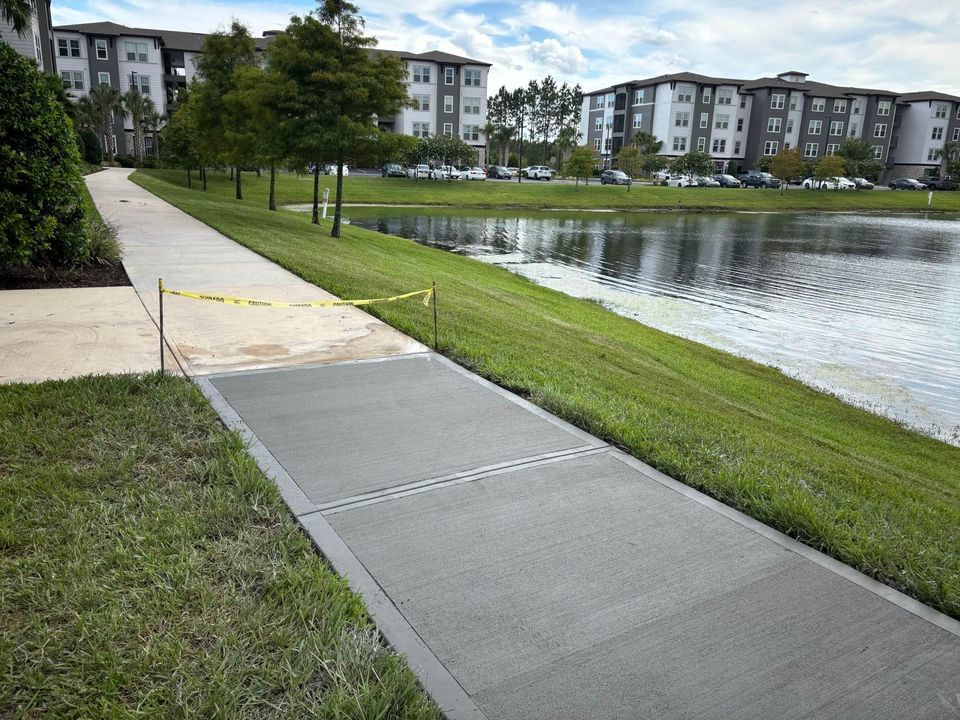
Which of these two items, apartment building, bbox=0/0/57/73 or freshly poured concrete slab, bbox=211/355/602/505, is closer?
freshly poured concrete slab, bbox=211/355/602/505

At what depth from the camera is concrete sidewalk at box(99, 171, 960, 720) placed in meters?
3.01

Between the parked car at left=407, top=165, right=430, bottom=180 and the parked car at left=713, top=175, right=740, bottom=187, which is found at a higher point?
the parked car at left=713, top=175, right=740, bottom=187

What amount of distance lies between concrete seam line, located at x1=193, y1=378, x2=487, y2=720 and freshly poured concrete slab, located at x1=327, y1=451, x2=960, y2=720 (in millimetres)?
56

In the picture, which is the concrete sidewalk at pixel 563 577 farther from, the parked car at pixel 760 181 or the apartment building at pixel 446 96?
the parked car at pixel 760 181

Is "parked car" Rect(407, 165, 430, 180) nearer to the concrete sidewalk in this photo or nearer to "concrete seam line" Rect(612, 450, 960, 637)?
the concrete sidewalk

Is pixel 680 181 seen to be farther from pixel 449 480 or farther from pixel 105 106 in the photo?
pixel 449 480

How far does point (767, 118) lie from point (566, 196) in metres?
46.2

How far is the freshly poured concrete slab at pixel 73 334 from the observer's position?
6.85 m

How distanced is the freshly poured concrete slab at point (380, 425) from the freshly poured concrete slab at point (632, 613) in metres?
0.47

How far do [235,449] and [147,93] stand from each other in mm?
82448

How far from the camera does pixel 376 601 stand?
3.53m

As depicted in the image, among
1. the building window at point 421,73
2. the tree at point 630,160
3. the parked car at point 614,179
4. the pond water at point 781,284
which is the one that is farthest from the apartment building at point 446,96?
the pond water at point 781,284

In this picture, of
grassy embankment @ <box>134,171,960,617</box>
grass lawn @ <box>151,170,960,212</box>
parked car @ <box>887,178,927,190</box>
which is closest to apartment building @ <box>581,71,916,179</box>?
parked car @ <box>887,178,927,190</box>

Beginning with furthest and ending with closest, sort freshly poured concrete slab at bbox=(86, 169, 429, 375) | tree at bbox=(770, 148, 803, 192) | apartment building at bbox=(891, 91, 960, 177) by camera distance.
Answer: apartment building at bbox=(891, 91, 960, 177), tree at bbox=(770, 148, 803, 192), freshly poured concrete slab at bbox=(86, 169, 429, 375)
